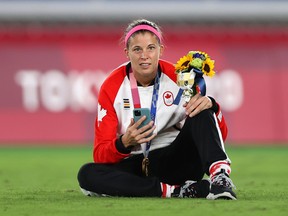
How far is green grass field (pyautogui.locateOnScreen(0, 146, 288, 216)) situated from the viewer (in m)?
5.67

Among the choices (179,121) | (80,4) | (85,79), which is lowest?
(179,121)

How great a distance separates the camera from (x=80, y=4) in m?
18.4

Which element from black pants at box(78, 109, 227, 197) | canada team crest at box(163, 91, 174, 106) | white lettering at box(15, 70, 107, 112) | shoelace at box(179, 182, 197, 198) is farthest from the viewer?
white lettering at box(15, 70, 107, 112)

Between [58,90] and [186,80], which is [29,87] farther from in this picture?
[186,80]

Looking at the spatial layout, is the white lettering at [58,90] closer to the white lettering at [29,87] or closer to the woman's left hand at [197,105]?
the white lettering at [29,87]

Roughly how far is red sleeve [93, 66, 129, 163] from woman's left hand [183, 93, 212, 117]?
0.53m

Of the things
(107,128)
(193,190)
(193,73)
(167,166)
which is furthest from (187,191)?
(193,73)

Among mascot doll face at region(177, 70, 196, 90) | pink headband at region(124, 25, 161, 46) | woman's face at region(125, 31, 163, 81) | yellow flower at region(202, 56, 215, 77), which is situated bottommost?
mascot doll face at region(177, 70, 196, 90)

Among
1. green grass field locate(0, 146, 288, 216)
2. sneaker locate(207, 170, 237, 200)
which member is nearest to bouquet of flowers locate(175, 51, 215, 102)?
sneaker locate(207, 170, 237, 200)

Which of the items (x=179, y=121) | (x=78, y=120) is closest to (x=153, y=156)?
(x=179, y=121)

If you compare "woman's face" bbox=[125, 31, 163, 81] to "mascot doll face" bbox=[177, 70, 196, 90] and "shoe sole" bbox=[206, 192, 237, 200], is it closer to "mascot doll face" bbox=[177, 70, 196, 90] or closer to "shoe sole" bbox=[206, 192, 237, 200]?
"mascot doll face" bbox=[177, 70, 196, 90]

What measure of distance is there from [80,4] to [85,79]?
11.9ft

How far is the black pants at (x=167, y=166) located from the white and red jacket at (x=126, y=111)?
0.33 ft

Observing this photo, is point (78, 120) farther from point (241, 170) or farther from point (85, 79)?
point (241, 170)
